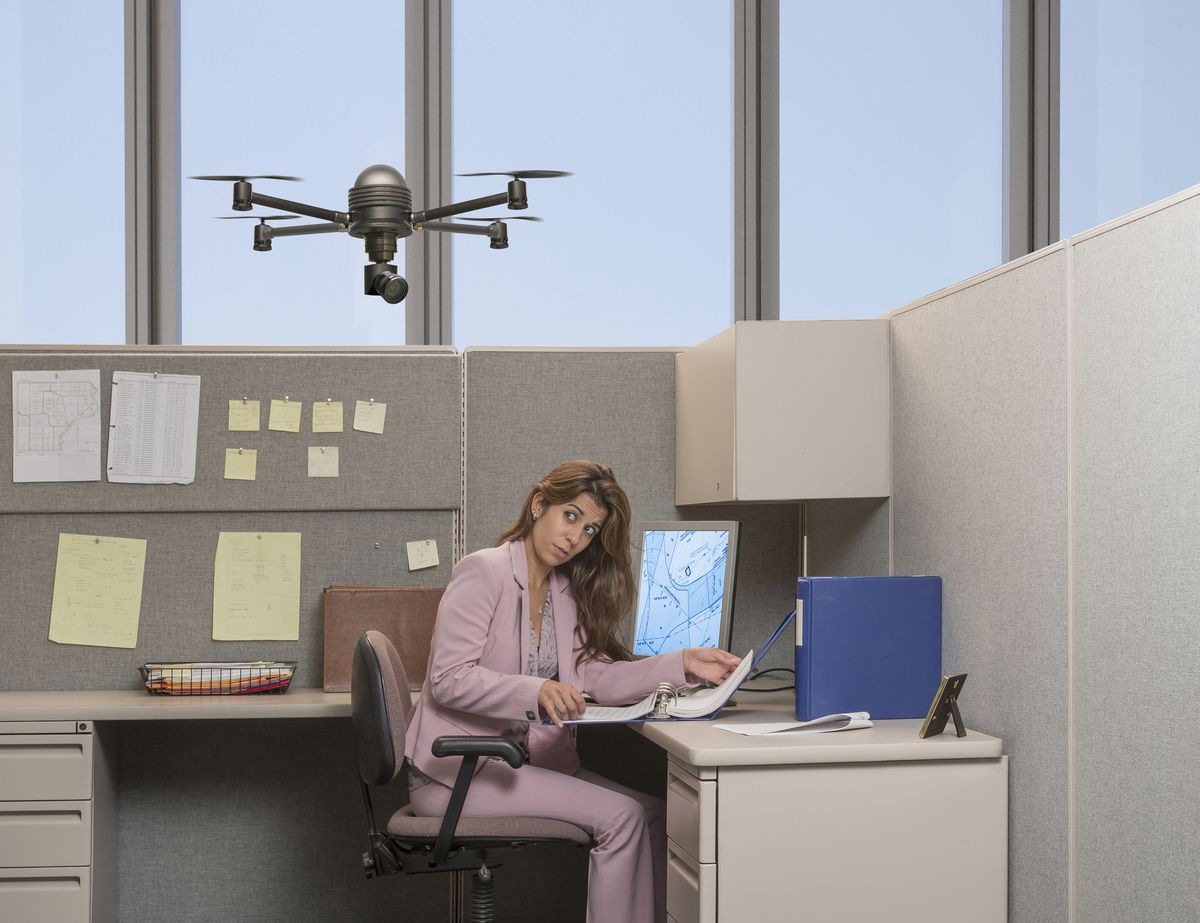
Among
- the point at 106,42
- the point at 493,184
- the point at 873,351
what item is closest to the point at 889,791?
the point at 873,351

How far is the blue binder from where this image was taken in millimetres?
2035

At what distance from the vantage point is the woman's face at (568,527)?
2.27 meters

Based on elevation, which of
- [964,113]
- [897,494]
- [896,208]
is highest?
[964,113]

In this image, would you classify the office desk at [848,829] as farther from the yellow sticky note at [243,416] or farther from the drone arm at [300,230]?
the drone arm at [300,230]

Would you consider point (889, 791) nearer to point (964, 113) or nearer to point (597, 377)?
point (597, 377)

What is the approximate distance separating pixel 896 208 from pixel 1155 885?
324 centimetres

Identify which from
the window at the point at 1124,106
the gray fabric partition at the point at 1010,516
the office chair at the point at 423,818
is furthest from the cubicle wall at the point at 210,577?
the window at the point at 1124,106

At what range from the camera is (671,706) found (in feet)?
6.97

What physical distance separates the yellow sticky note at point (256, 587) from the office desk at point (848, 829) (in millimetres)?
1147

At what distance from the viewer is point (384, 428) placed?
268 cm

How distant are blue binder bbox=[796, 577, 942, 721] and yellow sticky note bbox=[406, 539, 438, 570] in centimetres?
94

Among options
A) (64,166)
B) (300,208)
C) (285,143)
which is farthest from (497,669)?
(64,166)

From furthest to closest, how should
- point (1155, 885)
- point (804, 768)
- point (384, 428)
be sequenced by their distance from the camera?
point (384, 428) → point (804, 768) → point (1155, 885)

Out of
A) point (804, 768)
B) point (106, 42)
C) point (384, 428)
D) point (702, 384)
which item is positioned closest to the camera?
point (804, 768)
